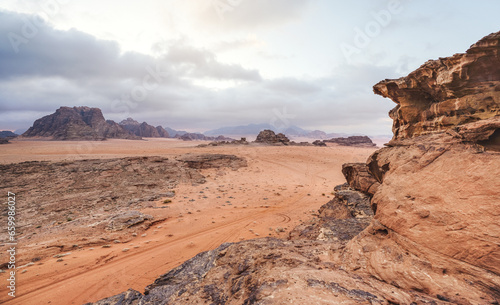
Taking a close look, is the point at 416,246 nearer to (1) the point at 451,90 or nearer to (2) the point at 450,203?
(2) the point at 450,203

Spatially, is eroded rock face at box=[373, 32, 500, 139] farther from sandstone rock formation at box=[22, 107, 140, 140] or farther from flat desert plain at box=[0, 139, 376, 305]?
sandstone rock formation at box=[22, 107, 140, 140]

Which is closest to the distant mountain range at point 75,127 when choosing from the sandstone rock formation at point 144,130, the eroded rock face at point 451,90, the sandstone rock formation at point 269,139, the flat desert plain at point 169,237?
the sandstone rock formation at point 144,130

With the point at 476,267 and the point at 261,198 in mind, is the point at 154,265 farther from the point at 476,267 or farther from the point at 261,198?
the point at 261,198

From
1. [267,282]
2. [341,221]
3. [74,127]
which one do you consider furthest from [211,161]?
[74,127]

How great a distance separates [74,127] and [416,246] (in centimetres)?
11958

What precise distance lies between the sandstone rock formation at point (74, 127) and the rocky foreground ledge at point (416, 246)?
Answer: 10911 cm

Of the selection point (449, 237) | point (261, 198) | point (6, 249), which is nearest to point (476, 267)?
point (449, 237)

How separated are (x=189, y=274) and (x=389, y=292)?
385 centimetres

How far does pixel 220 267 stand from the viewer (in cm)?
434

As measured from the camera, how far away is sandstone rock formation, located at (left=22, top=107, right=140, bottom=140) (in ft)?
290

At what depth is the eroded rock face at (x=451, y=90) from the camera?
479 cm

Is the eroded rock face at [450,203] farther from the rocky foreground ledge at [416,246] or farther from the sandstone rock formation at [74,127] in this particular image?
the sandstone rock formation at [74,127]

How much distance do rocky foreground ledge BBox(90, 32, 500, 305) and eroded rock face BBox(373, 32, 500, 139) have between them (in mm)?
26

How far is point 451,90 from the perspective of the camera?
5582mm
